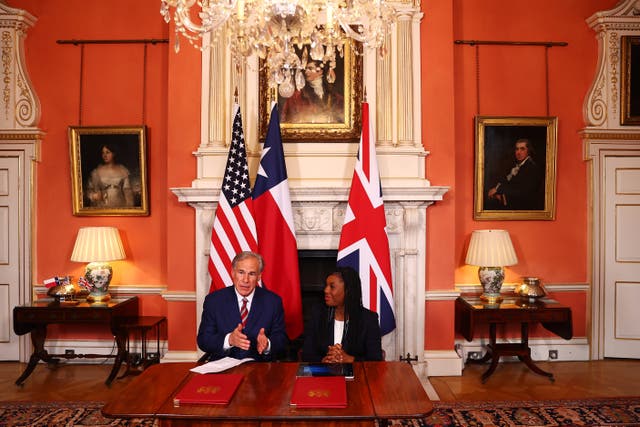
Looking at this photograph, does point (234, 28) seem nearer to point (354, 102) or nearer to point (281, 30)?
point (281, 30)

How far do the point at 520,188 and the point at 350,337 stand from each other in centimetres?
319

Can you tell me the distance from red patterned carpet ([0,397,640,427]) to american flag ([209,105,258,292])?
144 cm

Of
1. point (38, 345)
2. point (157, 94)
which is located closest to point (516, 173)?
point (157, 94)

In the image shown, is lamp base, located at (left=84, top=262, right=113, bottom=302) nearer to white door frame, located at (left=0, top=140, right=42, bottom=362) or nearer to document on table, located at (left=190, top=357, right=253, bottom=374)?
white door frame, located at (left=0, top=140, right=42, bottom=362)

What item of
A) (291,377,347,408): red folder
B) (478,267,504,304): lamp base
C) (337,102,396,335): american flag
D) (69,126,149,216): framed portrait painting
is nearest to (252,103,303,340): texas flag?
(337,102,396,335): american flag

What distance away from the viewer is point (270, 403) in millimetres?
2385

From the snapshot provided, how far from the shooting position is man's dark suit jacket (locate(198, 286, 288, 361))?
133 inches

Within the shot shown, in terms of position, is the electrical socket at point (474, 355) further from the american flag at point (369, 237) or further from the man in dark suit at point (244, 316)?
the man in dark suit at point (244, 316)

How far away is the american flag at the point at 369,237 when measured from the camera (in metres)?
4.81

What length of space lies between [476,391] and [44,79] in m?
5.60

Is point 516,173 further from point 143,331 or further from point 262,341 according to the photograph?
point 143,331

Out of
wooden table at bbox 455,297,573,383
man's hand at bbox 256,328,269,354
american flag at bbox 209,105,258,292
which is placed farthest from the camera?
wooden table at bbox 455,297,573,383

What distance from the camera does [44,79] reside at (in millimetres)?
5812

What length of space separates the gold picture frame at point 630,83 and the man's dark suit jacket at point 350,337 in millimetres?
4128
